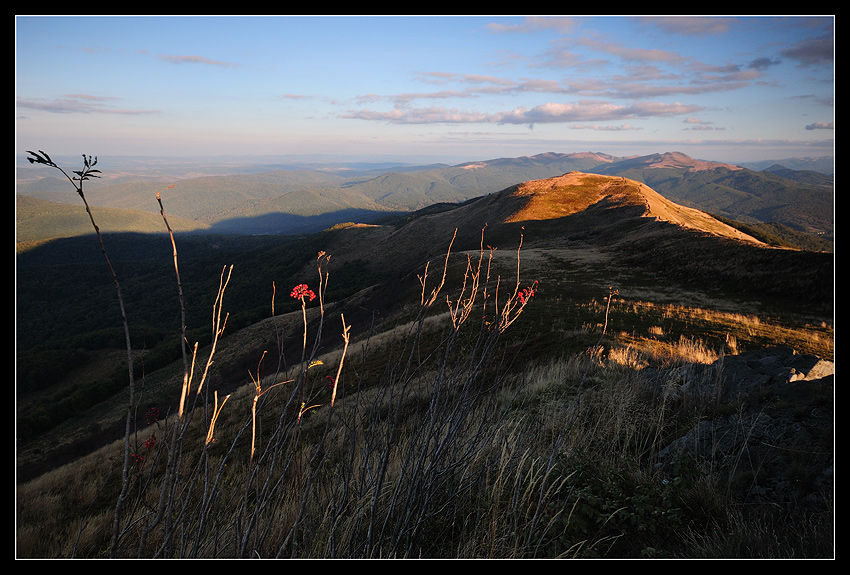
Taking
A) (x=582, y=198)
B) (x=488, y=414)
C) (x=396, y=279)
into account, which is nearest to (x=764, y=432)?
(x=488, y=414)

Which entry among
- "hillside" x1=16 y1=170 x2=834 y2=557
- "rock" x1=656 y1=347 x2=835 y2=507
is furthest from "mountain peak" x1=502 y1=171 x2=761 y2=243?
"rock" x1=656 y1=347 x2=835 y2=507

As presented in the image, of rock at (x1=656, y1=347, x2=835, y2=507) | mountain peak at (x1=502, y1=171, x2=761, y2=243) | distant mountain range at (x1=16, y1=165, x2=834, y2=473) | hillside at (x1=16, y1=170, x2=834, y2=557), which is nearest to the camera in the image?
hillside at (x1=16, y1=170, x2=834, y2=557)

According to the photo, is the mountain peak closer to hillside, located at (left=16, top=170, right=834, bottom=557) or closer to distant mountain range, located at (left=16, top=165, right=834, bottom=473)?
distant mountain range, located at (left=16, top=165, right=834, bottom=473)

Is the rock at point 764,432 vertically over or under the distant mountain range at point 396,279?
over

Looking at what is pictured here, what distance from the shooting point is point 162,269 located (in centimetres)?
8750

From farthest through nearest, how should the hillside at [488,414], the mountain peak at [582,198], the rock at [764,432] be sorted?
the mountain peak at [582,198]
the rock at [764,432]
the hillside at [488,414]

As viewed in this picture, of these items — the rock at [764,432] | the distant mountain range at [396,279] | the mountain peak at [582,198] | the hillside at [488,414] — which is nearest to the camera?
the hillside at [488,414]

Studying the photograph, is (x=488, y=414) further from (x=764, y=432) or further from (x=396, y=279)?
(x=396, y=279)

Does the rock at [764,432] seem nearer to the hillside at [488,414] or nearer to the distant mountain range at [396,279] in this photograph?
the hillside at [488,414]

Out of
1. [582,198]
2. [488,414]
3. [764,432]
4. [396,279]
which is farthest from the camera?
[582,198]

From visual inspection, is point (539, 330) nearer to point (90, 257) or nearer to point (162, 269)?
point (162, 269)

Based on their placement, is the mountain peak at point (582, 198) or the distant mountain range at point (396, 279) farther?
the mountain peak at point (582, 198)

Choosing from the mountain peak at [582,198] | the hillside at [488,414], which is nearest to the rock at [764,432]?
the hillside at [488,414]
